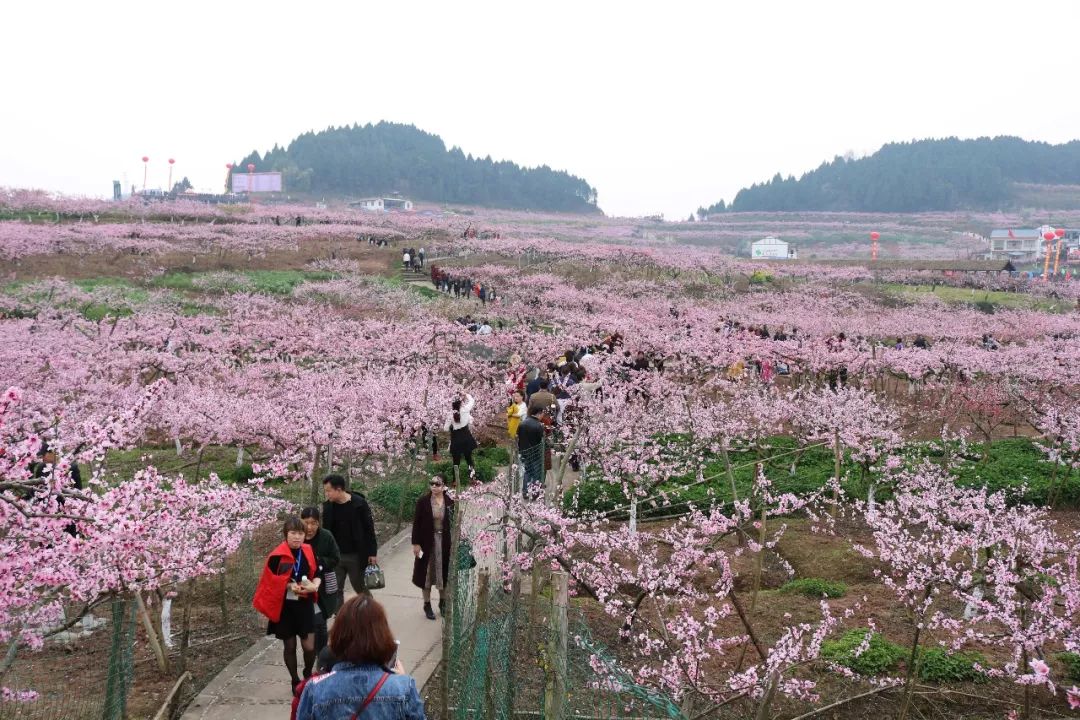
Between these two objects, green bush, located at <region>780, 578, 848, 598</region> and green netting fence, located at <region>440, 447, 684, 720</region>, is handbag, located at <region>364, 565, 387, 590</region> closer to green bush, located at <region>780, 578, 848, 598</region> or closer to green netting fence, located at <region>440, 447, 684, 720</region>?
green netting fence, located at <region>440, 447, 684, 720</region>

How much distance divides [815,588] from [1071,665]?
3021 mm

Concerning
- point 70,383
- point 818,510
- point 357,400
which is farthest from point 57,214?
point 818,510

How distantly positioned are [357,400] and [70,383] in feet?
19.7

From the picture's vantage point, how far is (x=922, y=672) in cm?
859

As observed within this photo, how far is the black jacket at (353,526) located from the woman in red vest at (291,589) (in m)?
0.94

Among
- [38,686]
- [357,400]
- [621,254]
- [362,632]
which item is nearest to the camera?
[362,632]

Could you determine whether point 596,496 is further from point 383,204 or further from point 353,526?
point 383,204

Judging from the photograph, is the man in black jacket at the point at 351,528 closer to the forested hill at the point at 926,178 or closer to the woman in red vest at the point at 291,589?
the woman in red vest at the point at 291,589

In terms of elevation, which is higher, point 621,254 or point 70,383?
point 621,254

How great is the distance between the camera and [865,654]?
8812 mm

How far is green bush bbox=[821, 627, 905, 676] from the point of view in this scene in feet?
28.5

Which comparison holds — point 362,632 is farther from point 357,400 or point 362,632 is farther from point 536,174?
point 536,174

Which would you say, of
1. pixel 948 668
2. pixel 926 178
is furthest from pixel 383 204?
pixel 948 668

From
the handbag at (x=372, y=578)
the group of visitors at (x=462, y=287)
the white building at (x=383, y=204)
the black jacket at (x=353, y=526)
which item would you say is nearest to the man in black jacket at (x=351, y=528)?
the black jacket at (x=353, y=526)
